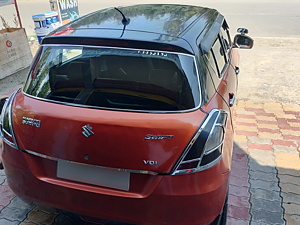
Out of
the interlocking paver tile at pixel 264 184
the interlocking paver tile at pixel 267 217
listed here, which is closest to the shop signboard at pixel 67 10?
the interlocking paver tile at pixel 264 184

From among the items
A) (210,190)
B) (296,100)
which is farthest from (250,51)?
(210,190)

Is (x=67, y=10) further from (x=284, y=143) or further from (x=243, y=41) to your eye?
(x=284, y=143)

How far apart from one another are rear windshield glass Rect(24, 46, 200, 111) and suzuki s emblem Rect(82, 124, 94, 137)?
205 mm

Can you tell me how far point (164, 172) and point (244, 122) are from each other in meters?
2.86

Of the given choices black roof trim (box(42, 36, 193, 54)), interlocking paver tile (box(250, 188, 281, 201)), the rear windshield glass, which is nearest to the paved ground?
interlocking paver tile (box(250, 188, 281, 201))

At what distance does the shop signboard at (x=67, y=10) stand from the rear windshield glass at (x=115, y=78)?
568 centimetres

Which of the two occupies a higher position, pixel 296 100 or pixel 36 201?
pixel 36 201

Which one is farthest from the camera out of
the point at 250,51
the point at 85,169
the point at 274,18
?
the point at 274,18

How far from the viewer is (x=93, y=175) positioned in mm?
1884

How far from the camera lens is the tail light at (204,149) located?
178 cm

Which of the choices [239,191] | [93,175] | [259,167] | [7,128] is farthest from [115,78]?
[259,167]

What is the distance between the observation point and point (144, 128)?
177cm

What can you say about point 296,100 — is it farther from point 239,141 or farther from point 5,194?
point 5,194

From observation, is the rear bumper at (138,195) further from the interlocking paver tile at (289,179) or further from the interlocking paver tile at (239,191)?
the interlocking paver tile at (289,179)
